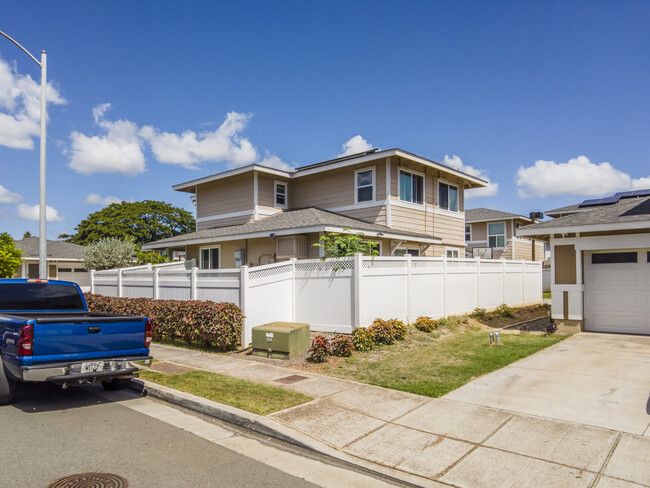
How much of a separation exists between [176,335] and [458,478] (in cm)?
919

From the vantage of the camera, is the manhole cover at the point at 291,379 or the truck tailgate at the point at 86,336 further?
the manhole cover at the point at 291,379

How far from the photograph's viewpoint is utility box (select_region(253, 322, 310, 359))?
9.84 m

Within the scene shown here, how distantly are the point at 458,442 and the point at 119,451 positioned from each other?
373cm

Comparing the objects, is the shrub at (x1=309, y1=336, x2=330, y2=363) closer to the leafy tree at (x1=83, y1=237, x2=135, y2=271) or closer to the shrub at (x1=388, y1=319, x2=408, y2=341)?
the shrub at (x1=388, y1=319, x2=408, y2=341)

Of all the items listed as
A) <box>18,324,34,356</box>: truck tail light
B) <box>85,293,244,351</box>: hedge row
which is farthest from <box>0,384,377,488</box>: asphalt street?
<box>85,293,244,351</box>: hedge row

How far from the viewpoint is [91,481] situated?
4.34 metres

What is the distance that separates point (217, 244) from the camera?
19312mm

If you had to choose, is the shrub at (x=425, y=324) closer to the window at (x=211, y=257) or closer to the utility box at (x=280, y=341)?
the utility box at (x=280, y=341)

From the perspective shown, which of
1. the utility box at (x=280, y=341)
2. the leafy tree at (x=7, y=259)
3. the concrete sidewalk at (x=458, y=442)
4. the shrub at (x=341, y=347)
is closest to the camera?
the concrete sidewalk at (x=458, y=442)

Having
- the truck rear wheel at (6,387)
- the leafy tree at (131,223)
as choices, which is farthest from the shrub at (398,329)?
the leafy tree at (131,223)

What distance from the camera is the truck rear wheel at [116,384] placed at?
311 inches

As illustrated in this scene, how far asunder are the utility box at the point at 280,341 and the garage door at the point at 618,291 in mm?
8089

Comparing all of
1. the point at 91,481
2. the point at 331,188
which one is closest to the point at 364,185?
the point at 331,188

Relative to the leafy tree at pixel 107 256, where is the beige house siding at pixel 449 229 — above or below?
above
